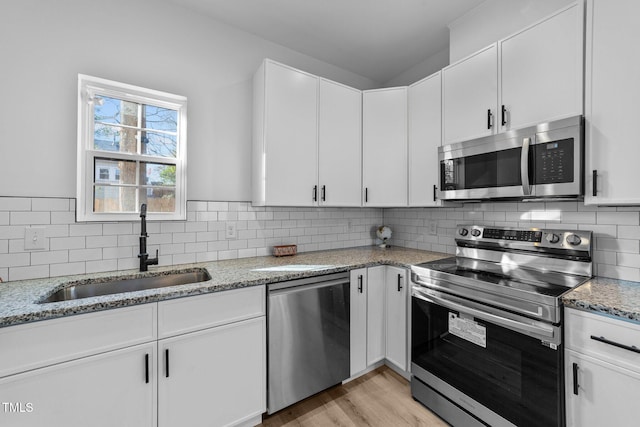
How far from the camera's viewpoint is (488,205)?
7.24 feet

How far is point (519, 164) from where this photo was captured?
168cm

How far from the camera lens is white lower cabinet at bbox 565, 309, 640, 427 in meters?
1.11

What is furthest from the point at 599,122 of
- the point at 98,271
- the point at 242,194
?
the point at 98,271

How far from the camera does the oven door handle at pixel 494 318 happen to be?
1.30 m

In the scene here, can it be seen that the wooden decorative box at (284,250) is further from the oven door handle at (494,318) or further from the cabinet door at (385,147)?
the oven door handle at (494,318)

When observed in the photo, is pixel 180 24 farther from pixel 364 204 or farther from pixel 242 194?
pixel 364 204

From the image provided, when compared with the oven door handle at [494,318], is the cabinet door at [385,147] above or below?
above

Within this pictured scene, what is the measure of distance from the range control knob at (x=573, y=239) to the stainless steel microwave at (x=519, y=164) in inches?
12.6

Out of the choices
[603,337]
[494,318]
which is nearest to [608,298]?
[603,337]

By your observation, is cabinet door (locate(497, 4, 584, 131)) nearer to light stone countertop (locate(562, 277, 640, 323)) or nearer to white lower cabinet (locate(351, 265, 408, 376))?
light stone countertop (locate(562, 277, 640, 323))

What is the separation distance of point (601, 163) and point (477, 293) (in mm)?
903

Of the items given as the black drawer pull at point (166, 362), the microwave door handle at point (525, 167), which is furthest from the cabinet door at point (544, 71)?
the black drawer pull at point (166, 362)

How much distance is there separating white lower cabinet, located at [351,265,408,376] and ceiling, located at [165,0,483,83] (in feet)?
A: 6.37

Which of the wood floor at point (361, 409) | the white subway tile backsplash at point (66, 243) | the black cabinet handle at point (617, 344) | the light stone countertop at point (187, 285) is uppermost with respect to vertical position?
the white subway tile backsplash at point (66, 243)
